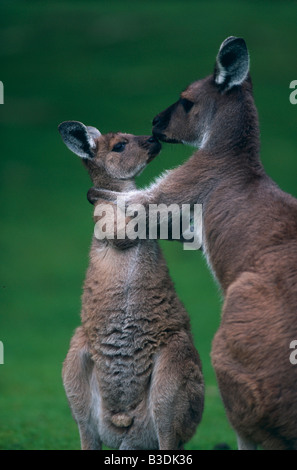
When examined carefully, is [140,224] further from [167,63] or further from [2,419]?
[167,63]

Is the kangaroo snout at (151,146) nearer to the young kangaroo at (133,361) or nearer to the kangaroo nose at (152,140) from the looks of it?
the kangaroo nose at (152,140)

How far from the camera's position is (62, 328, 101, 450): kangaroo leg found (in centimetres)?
627

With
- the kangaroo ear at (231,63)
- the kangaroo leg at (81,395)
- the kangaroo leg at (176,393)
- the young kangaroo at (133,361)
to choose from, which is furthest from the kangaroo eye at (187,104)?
the kangaroo leg at (81,395)

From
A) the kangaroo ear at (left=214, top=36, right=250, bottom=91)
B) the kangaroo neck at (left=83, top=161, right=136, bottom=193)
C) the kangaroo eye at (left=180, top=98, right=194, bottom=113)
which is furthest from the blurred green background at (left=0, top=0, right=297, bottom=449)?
the kangaroo ear at (left=214, top=36, right=250, bottom=91)

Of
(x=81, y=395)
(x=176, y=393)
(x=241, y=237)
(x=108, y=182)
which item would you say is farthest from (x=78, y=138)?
(x=176, y=393)

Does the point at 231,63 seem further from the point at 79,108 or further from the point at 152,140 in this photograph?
the point at 79,108

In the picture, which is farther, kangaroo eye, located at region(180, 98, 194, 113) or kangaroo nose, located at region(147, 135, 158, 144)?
kangaroo nose, located at region(147, 135, 158, 144)

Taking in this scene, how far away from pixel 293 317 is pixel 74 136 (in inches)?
101

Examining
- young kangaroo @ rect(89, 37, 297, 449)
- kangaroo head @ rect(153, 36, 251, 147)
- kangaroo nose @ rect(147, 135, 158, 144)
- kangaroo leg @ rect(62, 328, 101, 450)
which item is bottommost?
kangaroo leg @ rect(62, 328, 101, 450)

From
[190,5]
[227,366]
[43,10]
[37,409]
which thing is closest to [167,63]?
[190,5]

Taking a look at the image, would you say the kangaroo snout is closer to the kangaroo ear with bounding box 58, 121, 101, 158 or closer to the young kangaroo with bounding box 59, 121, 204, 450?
the kangaroo ear with bounding box 58, 121, 101, 158

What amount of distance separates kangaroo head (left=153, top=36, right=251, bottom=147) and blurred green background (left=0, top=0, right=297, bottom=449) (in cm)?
691

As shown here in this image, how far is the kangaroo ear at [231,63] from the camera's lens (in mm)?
6336

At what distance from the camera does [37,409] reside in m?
10.7
